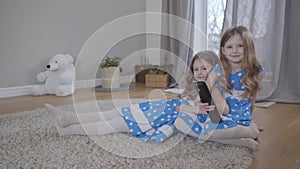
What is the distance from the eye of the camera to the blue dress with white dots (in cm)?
91

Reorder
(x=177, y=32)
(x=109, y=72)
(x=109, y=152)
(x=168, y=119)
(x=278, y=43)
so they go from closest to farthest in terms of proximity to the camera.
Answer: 1. (x=109, y=152)
2. (x=168, y=119)
3. (x=278, y=43)
4. (x=109, y=72)
5. (x=177, y=32)

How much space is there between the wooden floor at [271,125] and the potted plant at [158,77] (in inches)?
16.6

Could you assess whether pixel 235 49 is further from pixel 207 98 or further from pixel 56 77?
pixel 56 77

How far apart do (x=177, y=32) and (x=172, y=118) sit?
156 centimetres

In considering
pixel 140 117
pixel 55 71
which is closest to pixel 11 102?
pixel 55 71

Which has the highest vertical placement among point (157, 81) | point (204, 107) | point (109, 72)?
point (204, 107)

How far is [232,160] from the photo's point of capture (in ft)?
2.53

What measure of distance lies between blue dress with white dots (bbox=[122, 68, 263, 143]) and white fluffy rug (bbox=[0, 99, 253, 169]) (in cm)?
4

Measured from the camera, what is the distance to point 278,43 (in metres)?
1.72

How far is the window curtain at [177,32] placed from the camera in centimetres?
234

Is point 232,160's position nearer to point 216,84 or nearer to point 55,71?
point 216,84

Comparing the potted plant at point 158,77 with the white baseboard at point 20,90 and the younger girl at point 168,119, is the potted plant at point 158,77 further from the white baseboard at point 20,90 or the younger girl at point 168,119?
the younger girl at point 168,119

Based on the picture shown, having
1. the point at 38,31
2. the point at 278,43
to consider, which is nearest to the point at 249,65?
the point at 278,43

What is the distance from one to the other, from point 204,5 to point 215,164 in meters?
1.95
